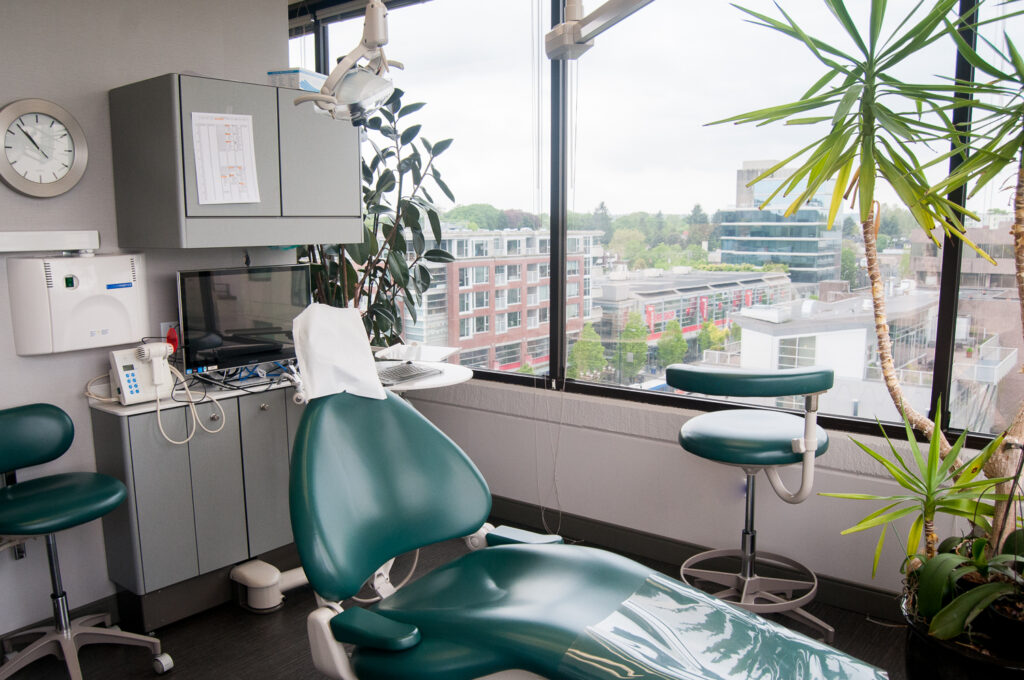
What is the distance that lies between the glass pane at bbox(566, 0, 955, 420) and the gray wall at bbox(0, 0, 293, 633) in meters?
1.63

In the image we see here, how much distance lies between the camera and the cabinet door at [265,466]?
288 cm

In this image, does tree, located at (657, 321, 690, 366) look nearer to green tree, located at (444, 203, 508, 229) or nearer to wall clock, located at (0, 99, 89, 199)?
green tree, located at (444, 203, 508, 229)

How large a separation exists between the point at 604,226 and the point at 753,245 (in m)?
0.66

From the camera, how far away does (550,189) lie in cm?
343

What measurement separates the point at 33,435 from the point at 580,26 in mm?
2130

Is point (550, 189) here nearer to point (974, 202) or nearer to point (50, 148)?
point (974, 202)

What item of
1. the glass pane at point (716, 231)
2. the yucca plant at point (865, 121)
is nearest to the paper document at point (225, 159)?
the glass pane at point (716, 231)

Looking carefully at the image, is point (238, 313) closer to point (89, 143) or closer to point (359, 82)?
point (89, 143)

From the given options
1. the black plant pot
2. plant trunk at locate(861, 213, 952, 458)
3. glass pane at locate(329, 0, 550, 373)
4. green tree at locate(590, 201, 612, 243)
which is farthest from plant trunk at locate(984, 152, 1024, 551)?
A: glass pane at locate(329, 0, 550, 373)

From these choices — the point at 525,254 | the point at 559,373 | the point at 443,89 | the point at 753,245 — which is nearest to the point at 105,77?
the point at 443,89

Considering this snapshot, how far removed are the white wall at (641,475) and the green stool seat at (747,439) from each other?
0.09 meters

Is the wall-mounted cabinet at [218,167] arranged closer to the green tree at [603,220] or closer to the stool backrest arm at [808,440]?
the green tree at [603,220]

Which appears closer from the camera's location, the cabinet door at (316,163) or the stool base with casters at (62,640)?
the stool base with casters at (62,640)

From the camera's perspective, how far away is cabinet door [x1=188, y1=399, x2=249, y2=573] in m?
2.74
